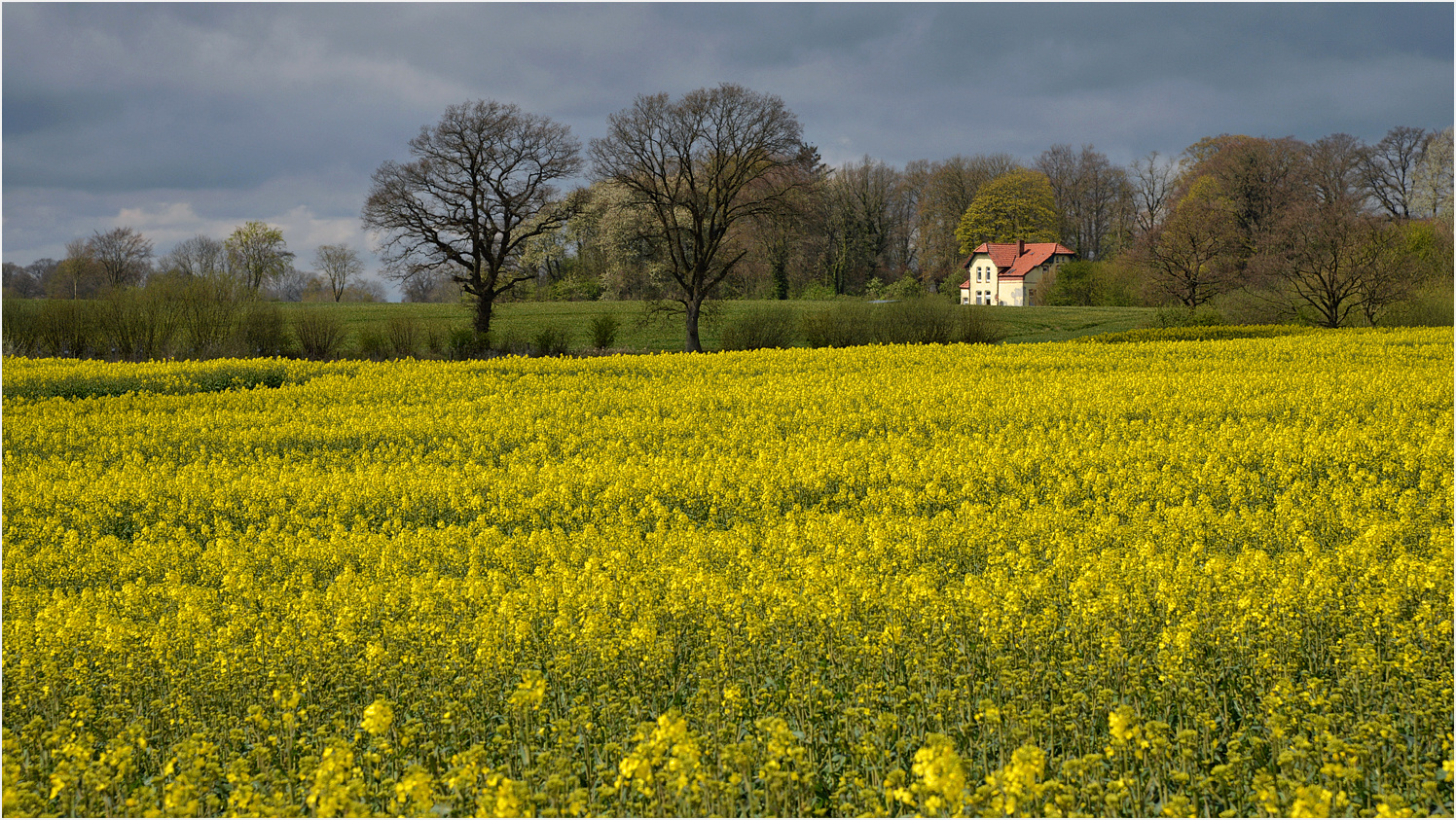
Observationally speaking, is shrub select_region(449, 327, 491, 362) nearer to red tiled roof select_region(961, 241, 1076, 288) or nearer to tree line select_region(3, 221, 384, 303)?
tree line select_region(3, 221, 384, 303)

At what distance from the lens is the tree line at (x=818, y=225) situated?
2889 cm

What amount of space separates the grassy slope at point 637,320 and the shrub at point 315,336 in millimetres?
2941

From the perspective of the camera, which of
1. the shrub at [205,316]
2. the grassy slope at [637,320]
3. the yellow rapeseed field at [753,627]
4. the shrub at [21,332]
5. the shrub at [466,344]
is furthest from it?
the grassy slope at [637,320]

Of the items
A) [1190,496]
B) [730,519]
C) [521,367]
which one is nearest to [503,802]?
[730,519]

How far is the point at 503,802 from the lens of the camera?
8.59 feet

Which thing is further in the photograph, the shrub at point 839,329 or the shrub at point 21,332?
the shrub at point 839,329

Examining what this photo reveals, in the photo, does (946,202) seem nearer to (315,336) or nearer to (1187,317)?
(1187,317)

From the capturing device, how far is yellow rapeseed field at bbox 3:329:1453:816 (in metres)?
3.26

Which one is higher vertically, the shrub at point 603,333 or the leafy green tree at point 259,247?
the leafy green tree at point 259,247

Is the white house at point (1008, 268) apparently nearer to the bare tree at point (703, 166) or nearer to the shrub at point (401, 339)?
the bare tree at point (703, 166)

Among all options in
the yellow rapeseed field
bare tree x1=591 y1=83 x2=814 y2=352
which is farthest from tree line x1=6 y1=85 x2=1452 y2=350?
the yellow rapeseed field

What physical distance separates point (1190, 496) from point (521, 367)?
13905 millimetres

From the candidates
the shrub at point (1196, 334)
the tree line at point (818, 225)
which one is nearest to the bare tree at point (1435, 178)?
the tree line at point (818, 225)

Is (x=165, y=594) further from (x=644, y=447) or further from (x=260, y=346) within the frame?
Answer: (x=260, y=346)
